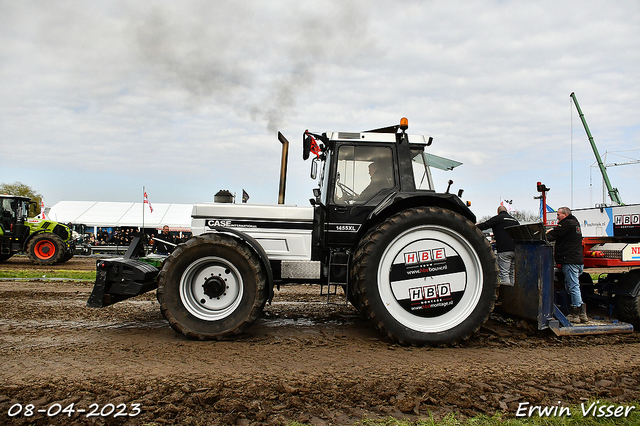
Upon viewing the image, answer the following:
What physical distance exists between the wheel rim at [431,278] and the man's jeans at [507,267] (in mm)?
1117

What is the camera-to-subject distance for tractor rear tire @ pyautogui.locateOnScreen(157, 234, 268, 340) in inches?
174

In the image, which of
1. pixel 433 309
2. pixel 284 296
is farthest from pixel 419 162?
pixel 284 296

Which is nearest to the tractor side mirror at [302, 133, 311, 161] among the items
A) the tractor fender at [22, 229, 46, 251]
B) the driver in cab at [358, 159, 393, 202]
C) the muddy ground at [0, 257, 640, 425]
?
the driver in cab at [358, 159, 393, 202]

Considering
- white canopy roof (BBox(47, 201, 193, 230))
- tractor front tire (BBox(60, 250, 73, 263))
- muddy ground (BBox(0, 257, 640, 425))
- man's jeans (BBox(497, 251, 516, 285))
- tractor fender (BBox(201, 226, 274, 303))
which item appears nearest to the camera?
muddy ground (BBox(0, 257, 640, 425))

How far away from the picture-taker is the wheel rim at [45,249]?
1540 cm

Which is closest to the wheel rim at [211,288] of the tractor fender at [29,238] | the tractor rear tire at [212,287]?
the tractor rear tire at [212,287]

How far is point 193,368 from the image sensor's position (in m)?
3.66

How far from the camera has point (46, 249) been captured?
15.5 m

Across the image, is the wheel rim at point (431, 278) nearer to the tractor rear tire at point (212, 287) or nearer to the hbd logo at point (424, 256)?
the hbd logo at point (424, 256)

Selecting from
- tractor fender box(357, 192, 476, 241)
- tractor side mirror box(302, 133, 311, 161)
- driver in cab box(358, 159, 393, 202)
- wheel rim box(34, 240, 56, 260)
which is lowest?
wheel rim box(34, 240, 56, 260)

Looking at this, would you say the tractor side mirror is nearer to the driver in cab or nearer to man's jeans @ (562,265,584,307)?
the driver in cab

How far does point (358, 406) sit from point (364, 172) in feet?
9.08

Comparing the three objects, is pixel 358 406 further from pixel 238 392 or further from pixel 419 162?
pixel 419 162

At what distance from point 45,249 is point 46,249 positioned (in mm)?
32
